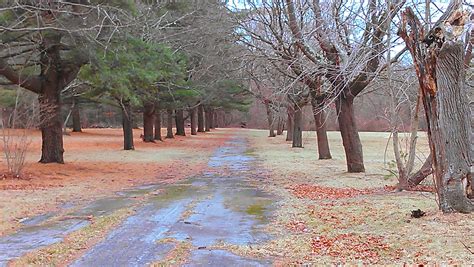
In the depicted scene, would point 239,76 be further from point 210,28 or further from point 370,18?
point 370,18

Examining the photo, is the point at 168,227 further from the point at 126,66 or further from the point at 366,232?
the point at 126,66

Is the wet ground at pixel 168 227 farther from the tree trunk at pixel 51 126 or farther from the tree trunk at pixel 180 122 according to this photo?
the tree trunk at pixel 180 122

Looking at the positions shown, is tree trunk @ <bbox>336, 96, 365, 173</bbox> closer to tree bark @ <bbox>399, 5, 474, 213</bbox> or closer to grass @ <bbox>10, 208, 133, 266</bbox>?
tree bark @ <bbox>399, 5, 474, 213</bbox>

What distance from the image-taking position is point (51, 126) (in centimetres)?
1731

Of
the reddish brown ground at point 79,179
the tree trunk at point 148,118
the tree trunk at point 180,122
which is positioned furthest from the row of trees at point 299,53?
the tree trunk at point 180,122

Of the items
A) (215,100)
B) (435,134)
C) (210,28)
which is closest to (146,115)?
(215,100)

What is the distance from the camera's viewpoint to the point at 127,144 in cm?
2806

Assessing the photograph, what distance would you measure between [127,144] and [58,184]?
48.1 feet

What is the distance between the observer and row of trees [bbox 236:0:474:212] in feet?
23.4

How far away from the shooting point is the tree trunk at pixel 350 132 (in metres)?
15.5

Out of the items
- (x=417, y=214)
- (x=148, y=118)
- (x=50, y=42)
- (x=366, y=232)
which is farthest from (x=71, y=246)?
(x=148, y=118)

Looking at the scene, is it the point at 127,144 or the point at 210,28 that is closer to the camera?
the point at 210,28

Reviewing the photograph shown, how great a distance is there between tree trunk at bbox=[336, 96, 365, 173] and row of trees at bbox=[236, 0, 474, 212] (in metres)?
0.03

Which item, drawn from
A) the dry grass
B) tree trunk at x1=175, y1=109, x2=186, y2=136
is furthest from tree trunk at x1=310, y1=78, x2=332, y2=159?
tree trunk at x1=175, y1=109, x2=186, y2=136
